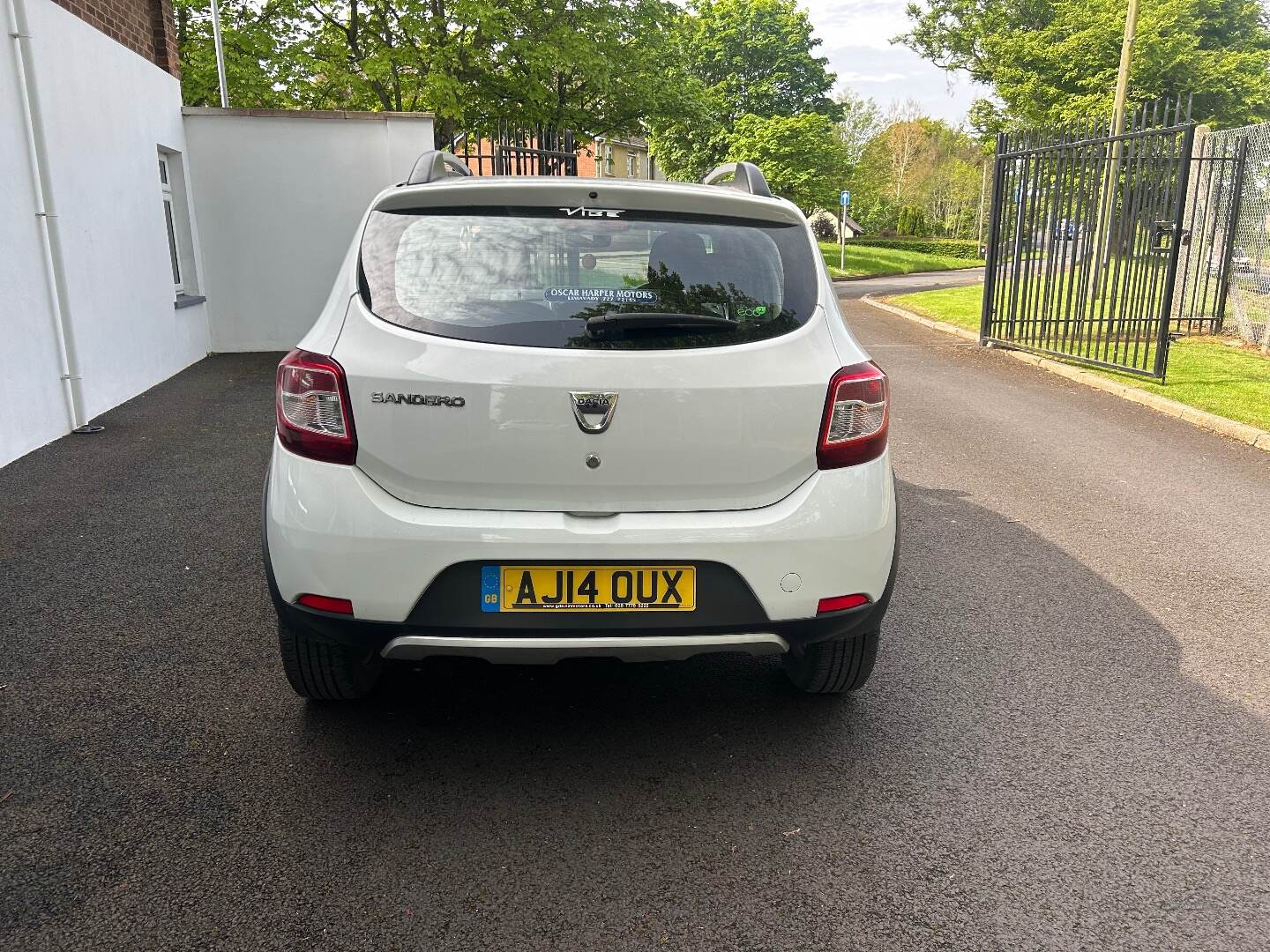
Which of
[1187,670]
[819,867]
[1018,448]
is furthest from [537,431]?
[1018,448]

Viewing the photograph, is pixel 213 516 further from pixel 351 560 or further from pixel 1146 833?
pixel 1146 833

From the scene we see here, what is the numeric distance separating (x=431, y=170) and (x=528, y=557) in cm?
156

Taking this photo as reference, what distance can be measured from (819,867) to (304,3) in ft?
79.5

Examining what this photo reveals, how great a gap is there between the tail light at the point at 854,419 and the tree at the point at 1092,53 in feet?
124

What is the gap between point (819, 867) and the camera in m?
2.62

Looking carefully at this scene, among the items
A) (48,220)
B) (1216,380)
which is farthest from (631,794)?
(1216,380)

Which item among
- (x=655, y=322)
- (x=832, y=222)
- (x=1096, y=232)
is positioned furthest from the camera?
(x=832, y=222)

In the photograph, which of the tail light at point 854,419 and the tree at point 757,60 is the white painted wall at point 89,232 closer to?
the tail light at point 854,419

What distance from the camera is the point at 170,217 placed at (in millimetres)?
13164

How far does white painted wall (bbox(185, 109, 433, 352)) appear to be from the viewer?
13758 mm

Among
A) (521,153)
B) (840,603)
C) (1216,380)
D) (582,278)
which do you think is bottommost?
(1216,380)

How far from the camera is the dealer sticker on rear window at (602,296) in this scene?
115 inches

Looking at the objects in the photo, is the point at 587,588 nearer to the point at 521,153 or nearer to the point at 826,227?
the point at 521,153

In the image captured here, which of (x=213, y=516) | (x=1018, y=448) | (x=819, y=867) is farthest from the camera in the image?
(x=1018, y=448)
